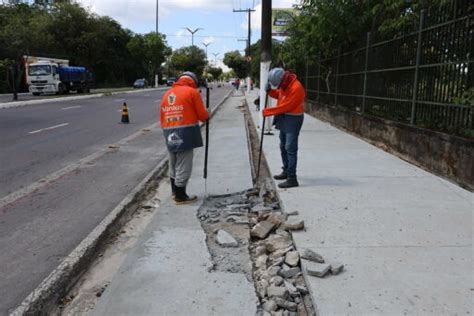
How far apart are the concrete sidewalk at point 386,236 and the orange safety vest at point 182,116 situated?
56.1 inches

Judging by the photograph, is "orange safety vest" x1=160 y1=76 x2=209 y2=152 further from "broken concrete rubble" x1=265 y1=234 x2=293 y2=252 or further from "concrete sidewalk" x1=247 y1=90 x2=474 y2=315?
"broken concrete rubble" x1=265 y1=234 x2=293 y2=252

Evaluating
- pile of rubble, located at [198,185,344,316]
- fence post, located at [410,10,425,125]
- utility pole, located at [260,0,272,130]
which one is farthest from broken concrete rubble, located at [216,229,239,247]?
utility pole, located at [260,0,272,130]

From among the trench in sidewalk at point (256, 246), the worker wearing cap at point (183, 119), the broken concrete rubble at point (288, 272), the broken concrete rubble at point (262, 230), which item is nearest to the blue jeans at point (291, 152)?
the trench in sidewalk at point (256, 246)

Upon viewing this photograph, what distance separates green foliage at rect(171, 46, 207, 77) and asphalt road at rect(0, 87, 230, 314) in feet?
237

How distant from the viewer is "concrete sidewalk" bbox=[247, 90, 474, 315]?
3.30 m

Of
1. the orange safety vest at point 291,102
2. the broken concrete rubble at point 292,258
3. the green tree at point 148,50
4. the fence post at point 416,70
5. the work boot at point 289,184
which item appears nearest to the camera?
the broken concrete rubble at point 292,258

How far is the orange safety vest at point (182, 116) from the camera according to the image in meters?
6.05

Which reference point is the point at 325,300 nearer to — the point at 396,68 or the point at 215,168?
the point at 215,168

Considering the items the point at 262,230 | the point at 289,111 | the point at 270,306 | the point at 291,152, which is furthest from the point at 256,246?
the point at 289,111

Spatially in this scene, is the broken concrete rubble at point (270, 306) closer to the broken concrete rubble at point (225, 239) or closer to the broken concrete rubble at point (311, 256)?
the broken concrete rubble at point (311, 256)

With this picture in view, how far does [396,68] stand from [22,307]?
8027mm

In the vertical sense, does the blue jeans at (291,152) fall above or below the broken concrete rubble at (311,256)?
above

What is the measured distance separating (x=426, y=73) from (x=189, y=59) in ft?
311

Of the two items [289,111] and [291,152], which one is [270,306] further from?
[289,111]
